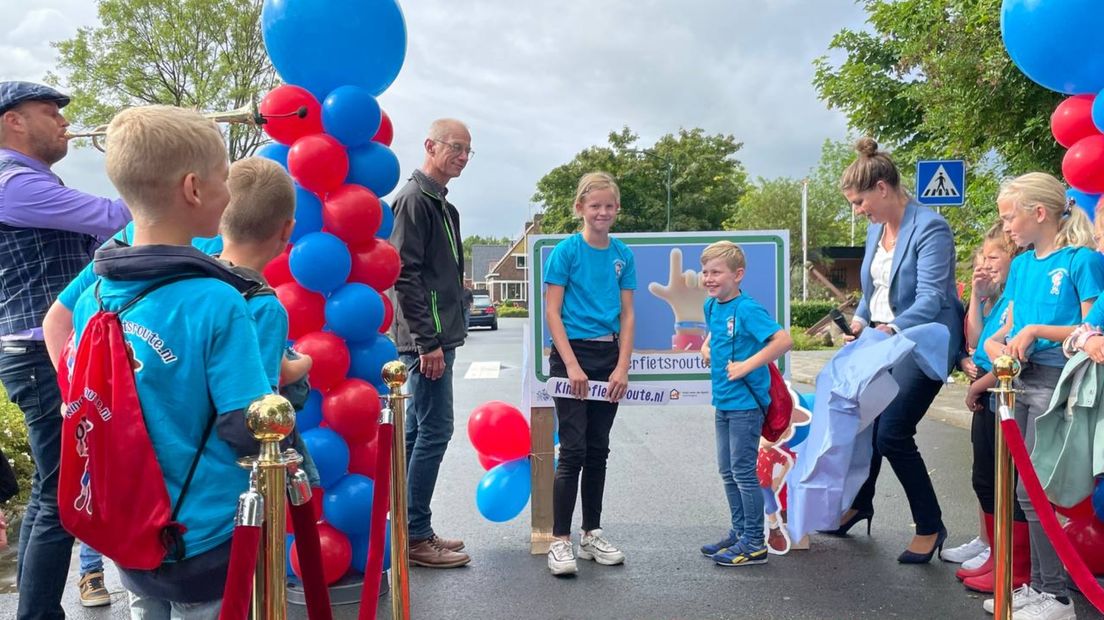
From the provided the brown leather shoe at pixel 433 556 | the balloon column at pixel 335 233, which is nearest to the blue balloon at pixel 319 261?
the balloon column at pixel 335 233

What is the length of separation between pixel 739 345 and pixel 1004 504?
153 centimetres

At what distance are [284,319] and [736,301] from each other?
2.80 metres

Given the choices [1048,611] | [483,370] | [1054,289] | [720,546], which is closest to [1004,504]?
[1048,611]

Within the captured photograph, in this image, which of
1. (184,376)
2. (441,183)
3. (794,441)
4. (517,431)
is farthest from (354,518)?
(794,441)

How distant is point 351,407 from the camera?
11.8ft

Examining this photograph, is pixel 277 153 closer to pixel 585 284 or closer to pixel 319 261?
pixel 319 261

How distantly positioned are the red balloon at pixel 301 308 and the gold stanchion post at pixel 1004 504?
2.60 metres

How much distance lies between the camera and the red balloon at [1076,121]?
12.9 feet

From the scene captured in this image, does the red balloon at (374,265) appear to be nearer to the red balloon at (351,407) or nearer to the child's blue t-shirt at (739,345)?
the red balloon at (351,407)

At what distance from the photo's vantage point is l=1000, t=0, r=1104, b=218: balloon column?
3744 mm

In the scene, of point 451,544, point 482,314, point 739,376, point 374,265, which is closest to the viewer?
point 374,265

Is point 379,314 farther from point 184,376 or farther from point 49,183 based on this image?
point 184,376

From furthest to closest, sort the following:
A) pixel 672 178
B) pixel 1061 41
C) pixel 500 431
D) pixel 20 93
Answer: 1. pixel 672 178
2. pixel 500 431
3. pixel 1061 41
4. pixel 20 93

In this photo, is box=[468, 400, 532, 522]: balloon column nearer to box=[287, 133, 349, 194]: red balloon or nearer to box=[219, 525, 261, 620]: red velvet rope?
box=[287, 133, 349, 194]: red balloon
